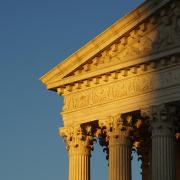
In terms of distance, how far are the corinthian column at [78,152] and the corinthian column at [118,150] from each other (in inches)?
90.9

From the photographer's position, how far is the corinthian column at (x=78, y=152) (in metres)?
56.4

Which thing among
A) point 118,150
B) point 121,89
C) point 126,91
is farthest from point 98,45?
point 118,150

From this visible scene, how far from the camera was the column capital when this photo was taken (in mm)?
56781

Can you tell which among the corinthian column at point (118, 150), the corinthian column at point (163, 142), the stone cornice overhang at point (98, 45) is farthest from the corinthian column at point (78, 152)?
the corinthian column at point (163, 142)

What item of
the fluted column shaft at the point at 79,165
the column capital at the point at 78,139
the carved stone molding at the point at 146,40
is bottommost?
the fluted column shaft at the point at 79,165

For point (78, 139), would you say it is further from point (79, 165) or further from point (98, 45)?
point (98, 45)

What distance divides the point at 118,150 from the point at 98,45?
6238mm

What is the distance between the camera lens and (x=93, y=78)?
5584cm

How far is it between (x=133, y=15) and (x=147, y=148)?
9978mm

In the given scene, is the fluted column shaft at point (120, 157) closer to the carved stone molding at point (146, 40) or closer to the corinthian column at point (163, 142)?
the corinthian column at point (163, 142)

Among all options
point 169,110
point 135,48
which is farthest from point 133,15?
point 169,110

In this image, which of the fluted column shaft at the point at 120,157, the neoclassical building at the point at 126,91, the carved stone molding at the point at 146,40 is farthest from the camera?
the fluted column shaft at the point at 120,157

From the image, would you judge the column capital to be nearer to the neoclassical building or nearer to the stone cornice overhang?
the neoclassical building

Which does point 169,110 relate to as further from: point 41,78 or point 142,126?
point 41,78
